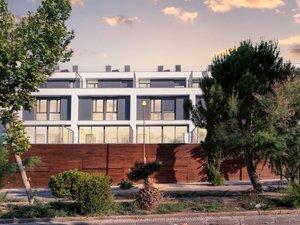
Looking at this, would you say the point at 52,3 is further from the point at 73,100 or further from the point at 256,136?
the point at 73,100

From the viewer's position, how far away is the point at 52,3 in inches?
787

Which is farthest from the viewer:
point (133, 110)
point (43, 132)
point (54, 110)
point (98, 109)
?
point (98, 109)

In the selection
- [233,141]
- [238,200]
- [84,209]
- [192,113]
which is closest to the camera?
[84,209]

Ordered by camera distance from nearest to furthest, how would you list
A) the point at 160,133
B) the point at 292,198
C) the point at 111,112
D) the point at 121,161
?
the point at 292,198 → the point at 121,161 → the point at 160,133 → the point at 111,112

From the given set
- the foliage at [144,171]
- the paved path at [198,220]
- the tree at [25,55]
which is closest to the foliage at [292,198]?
the paved path at [198,220]

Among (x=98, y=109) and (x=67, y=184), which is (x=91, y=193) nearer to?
(x=67, y=184)

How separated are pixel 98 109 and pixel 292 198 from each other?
157 ft

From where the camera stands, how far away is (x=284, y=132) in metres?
19.8

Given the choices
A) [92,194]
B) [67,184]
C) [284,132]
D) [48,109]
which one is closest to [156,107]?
[48,109]

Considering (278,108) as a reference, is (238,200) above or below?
below

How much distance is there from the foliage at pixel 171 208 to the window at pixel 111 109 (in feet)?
150

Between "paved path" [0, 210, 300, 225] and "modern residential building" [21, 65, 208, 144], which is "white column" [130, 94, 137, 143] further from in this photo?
"paved path" [0, 210, 300, 225]

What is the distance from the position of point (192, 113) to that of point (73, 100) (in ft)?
128

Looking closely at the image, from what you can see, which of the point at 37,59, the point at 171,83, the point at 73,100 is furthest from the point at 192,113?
the point at 171,83
